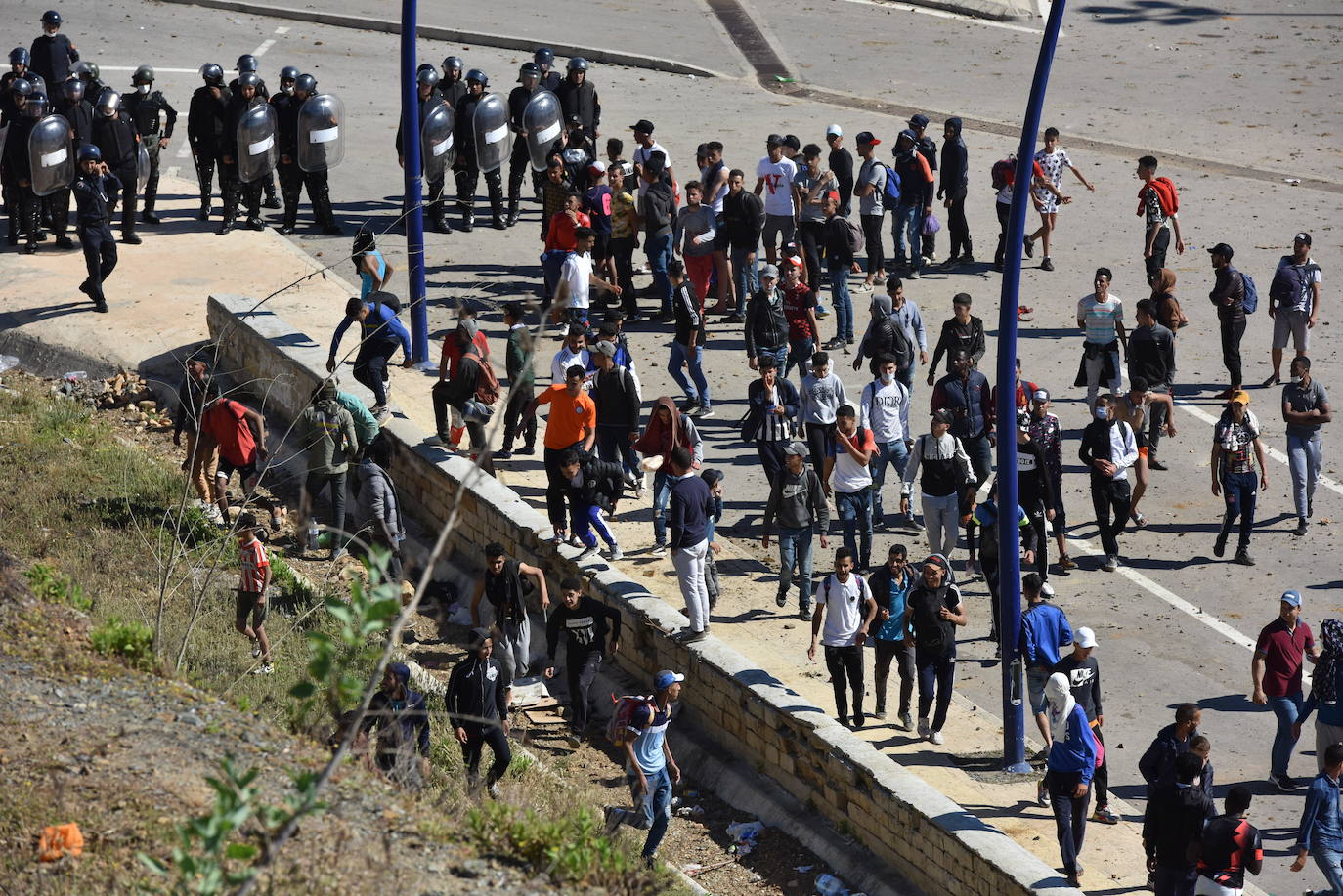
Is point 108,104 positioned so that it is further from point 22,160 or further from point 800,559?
point 800,559

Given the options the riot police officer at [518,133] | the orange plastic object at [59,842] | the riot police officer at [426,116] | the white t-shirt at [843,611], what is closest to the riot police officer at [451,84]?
the riot police officer at [426,116]

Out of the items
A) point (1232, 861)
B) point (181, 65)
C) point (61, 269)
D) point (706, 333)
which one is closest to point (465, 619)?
point (706, 333)

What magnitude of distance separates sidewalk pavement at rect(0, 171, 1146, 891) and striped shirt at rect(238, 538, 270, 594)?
91.9 inches

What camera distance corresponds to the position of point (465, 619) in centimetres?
1396

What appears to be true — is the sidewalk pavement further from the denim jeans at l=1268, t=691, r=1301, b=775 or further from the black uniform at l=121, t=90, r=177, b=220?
the denim jeans at l=1268, t=691, r=1301, b=775

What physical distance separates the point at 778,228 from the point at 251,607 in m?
8.29

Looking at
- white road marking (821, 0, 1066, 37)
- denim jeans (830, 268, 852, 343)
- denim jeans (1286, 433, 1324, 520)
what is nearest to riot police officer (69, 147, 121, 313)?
denim jeans (830, 268, 852, 343)

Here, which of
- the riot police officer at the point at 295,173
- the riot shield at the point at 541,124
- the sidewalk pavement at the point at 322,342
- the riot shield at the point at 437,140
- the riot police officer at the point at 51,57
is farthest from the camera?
the riot police officer at the point at 51,57

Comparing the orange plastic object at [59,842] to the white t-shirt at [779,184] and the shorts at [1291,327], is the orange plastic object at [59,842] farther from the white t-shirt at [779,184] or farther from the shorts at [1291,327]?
the shorts at [1291,327]

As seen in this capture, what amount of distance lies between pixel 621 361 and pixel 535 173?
736 centimetres

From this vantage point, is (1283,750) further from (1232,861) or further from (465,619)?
(465,619)

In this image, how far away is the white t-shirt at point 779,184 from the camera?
18.3 meters

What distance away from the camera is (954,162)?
19.5 meters

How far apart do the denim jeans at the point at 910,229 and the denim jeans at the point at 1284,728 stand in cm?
911
